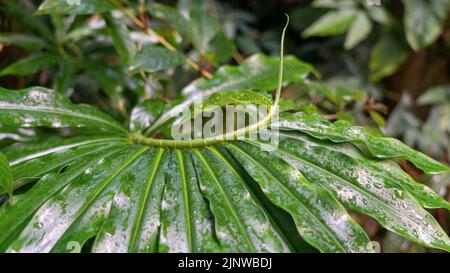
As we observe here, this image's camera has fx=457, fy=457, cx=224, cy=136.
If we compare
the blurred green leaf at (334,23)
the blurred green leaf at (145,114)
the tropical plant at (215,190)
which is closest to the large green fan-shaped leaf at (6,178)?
the tropical plant at (215,190)

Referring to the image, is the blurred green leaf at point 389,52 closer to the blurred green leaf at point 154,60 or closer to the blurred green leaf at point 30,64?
the blurred green leaf at point 154,60

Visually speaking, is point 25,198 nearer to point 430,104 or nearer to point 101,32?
point 101,32

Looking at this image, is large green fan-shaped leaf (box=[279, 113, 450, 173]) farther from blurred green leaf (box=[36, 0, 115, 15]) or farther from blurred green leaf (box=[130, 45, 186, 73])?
blurred green leaf (box=[36, 0, 115, 15])

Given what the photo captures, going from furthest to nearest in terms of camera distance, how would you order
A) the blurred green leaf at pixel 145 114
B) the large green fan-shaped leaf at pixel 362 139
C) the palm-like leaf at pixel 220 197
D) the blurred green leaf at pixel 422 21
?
1. the blurred green leaf at pixel 422 21
2. the blurred green leaf at pixel 145 114
3. the large green fan-shaped leaf at pixel 362 139
4. the palm-like leaf at pixel 220 197

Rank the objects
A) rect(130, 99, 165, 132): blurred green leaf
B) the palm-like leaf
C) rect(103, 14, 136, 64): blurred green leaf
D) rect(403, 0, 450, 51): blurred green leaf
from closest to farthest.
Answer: the palm-like leaf
rect(130, 99, 165, 132): blurred green leaf
rect(103, 14, 136, 64): blurred green leaf
rect(403, 0, 450, 51): blurred green leaf

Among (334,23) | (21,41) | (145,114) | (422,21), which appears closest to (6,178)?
(145,114)

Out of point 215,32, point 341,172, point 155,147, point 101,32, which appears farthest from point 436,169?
point 101,32

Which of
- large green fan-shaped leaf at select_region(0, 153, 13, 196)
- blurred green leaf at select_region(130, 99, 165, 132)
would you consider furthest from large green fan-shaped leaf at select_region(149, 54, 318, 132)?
large green fan-shaped leaf at select_region(0, 153, 13, 196)

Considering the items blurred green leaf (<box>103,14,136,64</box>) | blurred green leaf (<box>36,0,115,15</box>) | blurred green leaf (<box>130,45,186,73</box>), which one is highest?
blurred green leaf (<box>36,0,115,15</box>)

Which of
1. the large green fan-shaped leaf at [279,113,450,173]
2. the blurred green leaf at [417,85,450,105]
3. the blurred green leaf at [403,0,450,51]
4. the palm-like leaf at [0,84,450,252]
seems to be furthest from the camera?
the blurred green leaf at [417,85,450,105]
